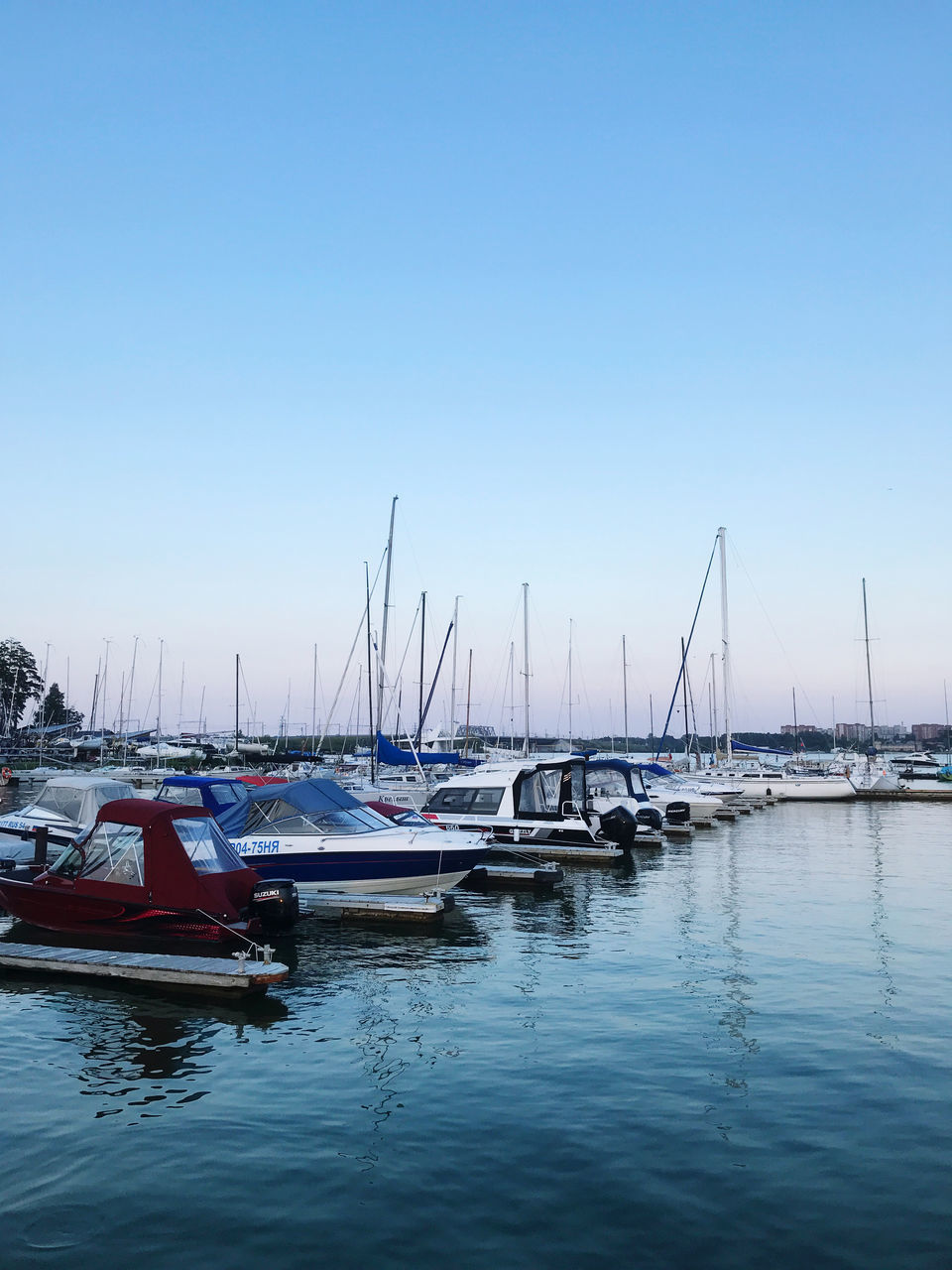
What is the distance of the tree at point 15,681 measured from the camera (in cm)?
11350

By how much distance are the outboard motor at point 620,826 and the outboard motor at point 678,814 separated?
9818 mm

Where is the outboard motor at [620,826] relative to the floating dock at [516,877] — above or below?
above

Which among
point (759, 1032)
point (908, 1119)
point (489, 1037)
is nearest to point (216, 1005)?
point (489, 1037)

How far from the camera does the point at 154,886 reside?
1552 centimetres

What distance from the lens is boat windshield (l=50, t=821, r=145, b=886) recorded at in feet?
51.9

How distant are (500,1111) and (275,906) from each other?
24.3ft

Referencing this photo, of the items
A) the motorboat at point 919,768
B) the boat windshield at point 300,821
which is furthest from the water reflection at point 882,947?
the motorboat at point 919,768

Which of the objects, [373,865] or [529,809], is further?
[529,809]

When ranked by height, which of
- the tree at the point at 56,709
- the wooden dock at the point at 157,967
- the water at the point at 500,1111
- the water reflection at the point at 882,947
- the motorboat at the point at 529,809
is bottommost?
the water at the point at 500,1111

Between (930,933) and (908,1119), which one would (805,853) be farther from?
(908,1119)

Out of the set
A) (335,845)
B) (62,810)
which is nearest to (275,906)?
(335,845)

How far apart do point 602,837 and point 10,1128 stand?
26027 mm

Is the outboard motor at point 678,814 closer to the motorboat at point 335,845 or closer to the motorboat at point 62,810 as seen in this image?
the motorboat at point 335,845

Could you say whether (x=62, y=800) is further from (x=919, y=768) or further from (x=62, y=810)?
(x=919, y=768)
